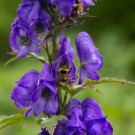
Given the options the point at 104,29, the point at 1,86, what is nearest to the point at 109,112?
the point at 1,86

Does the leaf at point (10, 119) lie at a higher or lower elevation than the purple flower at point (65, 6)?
lower

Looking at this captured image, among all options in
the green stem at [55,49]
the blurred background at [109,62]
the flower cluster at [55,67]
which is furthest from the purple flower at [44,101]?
the blurred background at [109,62]

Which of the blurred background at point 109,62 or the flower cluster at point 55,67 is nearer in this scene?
the flower cluster at point 55,67

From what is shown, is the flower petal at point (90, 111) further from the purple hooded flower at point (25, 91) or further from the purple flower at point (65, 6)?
the purple flower at point (65, 6)

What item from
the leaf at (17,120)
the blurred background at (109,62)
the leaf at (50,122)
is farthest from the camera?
the blurred background at (109,62)

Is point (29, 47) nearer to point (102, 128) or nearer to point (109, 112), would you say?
point (102, 128)

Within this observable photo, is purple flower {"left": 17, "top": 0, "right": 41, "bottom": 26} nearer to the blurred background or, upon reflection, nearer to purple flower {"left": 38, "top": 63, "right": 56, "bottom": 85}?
purple flower {"left": 38, "top": 63, "right": 56, "bottom": 85}

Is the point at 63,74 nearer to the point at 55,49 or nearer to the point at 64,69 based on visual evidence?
the point at 64,69
